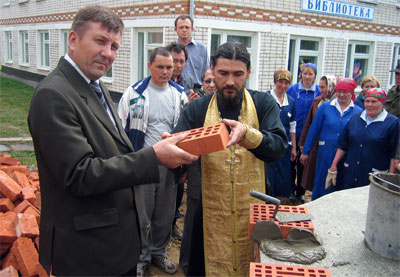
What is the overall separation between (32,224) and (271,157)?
2.61m

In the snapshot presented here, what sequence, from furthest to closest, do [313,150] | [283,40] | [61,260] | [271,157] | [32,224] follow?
[283,40]
[313,150]
[32,224]
[271,157]
[61,260]

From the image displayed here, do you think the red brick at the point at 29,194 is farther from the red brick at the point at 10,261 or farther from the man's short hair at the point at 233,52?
the man's short hair at the point at 233,52

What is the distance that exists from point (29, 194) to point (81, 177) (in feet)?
9.98

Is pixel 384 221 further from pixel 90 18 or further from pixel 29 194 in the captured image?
pixel 29 194

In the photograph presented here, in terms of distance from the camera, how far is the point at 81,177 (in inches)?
58.4

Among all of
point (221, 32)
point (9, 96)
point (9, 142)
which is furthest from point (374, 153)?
point (9, 96)

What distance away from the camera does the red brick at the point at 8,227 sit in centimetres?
328

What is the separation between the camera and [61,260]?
1649 mm

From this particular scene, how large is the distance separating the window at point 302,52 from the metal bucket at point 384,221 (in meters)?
8.37

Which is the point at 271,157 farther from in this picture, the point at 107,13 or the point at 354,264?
the point at 107,13

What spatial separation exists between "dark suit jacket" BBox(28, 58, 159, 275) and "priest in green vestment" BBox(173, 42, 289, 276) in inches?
30.7

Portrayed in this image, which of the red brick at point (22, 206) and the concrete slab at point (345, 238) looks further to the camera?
the red brick at point (22, 206)

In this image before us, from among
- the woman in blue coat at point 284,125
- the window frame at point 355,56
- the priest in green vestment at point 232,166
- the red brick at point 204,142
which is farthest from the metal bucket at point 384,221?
the window frame at point 355,56

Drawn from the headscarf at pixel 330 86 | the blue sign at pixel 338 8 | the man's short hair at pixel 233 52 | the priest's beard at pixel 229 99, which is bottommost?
the priest's beard at pixel 229 99
